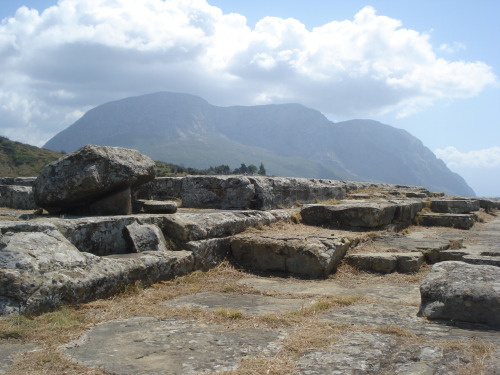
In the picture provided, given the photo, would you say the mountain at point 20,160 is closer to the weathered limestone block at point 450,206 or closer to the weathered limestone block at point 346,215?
the weathered limestone block at point 450,206

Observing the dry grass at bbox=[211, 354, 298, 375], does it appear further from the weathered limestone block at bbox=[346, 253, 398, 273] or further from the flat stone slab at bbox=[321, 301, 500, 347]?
the weathered limestone block at bbox=[346, 253, 398, 273]

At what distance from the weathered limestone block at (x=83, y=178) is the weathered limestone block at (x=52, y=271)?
1.38 m

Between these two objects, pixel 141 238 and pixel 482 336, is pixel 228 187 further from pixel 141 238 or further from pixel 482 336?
pixel 482 336

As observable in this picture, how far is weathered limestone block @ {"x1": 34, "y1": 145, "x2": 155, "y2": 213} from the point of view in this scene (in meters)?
6.29

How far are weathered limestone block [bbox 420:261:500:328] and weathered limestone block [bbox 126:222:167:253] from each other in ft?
10.5

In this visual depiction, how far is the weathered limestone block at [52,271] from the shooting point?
3887 mm

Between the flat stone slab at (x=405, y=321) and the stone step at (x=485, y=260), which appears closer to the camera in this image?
the flat stone slab at (x=405, y=321)

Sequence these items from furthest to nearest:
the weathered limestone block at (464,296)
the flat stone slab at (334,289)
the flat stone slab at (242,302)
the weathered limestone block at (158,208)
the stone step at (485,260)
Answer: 1. the weathered limestone block at (158,208)
2. the stone step at (485,260)
3. the flat stone slab at (334,289)
4. the flat stone slab at (242,302)
5. the weathered limestone block at (464,296)

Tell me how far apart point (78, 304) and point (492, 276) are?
3830 millimetres

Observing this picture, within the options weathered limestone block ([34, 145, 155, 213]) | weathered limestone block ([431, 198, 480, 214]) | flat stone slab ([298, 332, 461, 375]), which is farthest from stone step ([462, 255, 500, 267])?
weathered limestone block ([431, 198, 480, 214])

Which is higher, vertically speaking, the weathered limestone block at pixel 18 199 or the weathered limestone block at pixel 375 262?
the weathered limestone block at pixel 18 199

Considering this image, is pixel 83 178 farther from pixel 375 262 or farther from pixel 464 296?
pixel 464 296

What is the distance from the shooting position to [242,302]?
479 centimetres

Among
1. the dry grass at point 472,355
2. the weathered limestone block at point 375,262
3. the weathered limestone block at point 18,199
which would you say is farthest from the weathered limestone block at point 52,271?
the weathered limestone block at point 18,199
